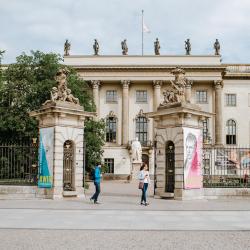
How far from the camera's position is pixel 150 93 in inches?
2672

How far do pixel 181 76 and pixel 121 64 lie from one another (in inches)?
1731

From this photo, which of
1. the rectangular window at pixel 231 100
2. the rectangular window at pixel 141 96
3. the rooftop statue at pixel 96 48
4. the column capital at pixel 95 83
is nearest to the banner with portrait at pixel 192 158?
the column capital at pixel 95 83

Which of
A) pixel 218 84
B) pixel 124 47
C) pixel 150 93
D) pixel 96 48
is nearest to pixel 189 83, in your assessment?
pixel 218 84

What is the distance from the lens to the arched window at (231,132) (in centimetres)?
6794

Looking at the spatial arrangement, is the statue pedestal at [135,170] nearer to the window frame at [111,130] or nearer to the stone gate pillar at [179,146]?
the window frame at [111,130]

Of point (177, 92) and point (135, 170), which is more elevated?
point (177, 92)

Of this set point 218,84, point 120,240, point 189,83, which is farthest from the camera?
point 218,84

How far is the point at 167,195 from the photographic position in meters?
22.8

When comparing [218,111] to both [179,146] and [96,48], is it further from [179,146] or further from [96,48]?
[179,146]

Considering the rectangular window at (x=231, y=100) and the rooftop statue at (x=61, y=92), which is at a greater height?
the rectangular window at (x=231, y=100)

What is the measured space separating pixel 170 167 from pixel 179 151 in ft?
3.70

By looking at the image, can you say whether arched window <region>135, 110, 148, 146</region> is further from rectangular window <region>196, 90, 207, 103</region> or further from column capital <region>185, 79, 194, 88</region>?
rectangular window <region>196, 90, 207, 103</region>

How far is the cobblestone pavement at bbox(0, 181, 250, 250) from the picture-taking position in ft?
32.8

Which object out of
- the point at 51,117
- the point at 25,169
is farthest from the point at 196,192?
the point at 25,169
